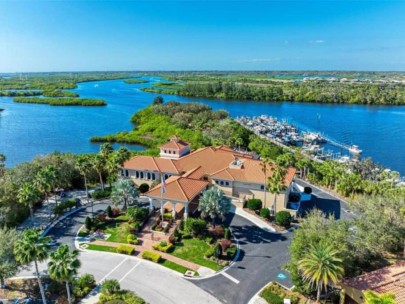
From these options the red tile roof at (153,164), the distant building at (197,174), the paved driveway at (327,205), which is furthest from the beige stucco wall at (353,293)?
the red tile roof at (153,164)

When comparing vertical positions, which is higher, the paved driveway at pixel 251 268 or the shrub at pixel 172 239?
the shrub at pixel 172 239

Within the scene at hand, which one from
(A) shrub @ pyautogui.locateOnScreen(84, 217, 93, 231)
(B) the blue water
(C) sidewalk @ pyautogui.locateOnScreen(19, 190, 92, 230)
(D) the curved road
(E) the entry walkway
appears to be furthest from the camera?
(B) the blue water

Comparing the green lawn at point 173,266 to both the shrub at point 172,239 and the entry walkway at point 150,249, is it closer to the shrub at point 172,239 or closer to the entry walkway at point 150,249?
the entry walkway at point 150,249

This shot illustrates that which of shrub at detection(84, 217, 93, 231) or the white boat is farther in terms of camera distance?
the white boat

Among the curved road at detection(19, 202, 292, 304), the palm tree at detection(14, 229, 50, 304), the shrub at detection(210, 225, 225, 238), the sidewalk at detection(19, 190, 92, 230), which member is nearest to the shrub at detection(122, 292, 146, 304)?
the curved road at detection(19, 202, 292, 304)

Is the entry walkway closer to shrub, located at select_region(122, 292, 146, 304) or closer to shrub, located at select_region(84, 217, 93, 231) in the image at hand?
shrub, located at select_region(84, 217, 93, 231)

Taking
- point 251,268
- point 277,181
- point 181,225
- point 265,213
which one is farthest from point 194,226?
point 277,181

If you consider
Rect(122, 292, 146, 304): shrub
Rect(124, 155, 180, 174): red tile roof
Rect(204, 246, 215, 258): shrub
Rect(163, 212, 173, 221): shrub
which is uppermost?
Rect(124, 155, 180, 174): red tile roof
